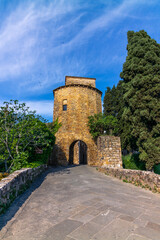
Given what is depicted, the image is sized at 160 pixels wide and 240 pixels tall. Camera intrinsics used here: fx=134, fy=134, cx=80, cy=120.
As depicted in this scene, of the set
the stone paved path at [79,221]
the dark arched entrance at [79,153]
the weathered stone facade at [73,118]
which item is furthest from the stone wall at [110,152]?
the dark arched entrance at [79,153]

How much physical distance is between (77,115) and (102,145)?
7.49 metres

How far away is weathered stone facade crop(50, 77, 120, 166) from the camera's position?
16.5 m

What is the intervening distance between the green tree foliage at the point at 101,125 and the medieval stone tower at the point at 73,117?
0.75 meters

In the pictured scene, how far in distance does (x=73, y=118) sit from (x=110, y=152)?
7.95 metres

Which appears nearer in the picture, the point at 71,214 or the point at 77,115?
the point at 71,214

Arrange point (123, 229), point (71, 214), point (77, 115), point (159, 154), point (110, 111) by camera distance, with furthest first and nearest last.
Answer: point (110, 111) → point (77, 115) → point (159, 154) → point (71, 214) → point (123, 229)

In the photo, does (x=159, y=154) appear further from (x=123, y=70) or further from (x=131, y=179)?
(x=123, y=70)

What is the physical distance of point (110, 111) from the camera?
20375 millimetres

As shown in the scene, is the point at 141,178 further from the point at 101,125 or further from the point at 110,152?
the point at 101,125

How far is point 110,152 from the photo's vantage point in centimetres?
1052

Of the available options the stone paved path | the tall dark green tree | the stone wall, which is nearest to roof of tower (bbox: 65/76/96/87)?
the tall dark green tree

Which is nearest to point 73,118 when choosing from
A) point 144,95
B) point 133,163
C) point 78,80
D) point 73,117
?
point 73,117

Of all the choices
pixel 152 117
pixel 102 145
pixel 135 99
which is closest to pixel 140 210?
pixel 102 145

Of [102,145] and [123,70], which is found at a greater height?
[123,70]
